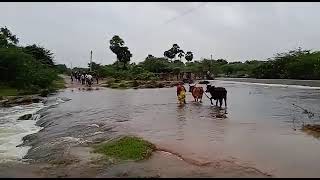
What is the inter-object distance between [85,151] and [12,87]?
3147 cm

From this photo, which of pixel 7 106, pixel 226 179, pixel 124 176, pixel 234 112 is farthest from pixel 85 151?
pixel 7 106

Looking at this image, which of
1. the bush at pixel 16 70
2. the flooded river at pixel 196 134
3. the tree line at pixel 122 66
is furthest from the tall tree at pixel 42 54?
the flooded river at pixel 196 134

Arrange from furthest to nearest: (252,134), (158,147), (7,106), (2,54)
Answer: (2,54)
(7,106)
(252,134)
(158,147)

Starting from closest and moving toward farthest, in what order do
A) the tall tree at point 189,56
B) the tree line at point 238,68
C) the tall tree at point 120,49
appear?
1. the tree line at point 238,68
2. the tall tree at point 120,49
3. the tall tree at point 189,56

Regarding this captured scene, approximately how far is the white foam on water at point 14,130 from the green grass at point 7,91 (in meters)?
8.00

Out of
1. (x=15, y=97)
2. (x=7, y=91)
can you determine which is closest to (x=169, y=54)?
(x=7, y=91)

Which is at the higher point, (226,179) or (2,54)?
(2,54)

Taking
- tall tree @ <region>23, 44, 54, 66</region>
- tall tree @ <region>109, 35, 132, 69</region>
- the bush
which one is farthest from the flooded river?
tall tree @ <region>109, 35, 132, 69</region>

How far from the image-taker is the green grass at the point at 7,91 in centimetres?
3694

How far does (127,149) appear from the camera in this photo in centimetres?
1142

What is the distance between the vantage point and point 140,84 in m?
51.4

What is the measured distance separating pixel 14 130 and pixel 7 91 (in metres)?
20.8

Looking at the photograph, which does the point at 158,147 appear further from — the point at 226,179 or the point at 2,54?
the point at 2,54

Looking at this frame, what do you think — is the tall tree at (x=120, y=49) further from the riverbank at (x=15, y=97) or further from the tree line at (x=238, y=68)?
the riverbank at (x=15, y=97)
